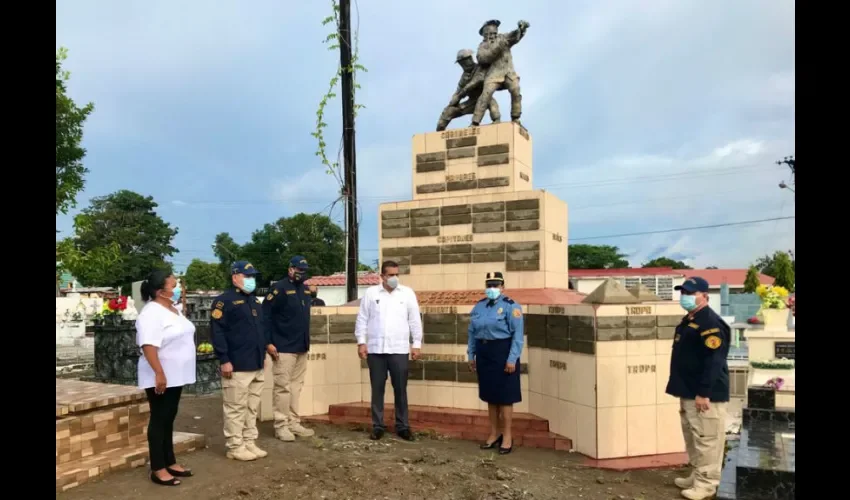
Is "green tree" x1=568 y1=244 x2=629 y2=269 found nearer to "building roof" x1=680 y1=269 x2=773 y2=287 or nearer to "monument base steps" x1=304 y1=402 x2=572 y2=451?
"building roof" x1=680 y1=269 x2=773 y2=287

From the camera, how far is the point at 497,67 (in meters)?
8.62

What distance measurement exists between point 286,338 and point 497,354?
2.31 meters

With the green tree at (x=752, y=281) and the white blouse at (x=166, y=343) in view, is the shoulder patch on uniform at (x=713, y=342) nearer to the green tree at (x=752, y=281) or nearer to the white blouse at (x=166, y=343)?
the white blouse at (x=166, y=343)

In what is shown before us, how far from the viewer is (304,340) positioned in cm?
636

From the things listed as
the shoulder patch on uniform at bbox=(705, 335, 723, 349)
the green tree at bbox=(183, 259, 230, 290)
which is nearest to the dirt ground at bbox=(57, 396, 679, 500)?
the shoulder patch on uniform at bbox=(705, 335, 723, 349)

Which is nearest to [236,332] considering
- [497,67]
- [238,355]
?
[238,355]

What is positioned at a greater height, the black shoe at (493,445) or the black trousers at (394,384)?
the black trousers at (394,384)

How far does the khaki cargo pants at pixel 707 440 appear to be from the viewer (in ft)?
15.1

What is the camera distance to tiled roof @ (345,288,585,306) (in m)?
7.01

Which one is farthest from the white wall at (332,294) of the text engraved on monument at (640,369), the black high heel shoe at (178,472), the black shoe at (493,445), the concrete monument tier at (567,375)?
the black high heel shoe at (178,472)

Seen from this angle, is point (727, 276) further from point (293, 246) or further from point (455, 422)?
point (455, 422)

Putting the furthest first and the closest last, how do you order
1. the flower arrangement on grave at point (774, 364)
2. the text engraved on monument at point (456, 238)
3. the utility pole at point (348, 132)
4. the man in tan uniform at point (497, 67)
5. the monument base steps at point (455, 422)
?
1. the utility pole at point (348, 132)
2. the flower arrangement on grave at point (774, 364)
3. the man in tan uniform at point (497, 67)
4. the text engraved on monument at point (456, 238)
5. the monument base steps at point (455, 422)

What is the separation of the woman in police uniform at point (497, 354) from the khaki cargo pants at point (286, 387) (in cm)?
198

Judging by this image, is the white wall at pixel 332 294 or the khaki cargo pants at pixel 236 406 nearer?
the khaki cargo pants at pixel 236 406
